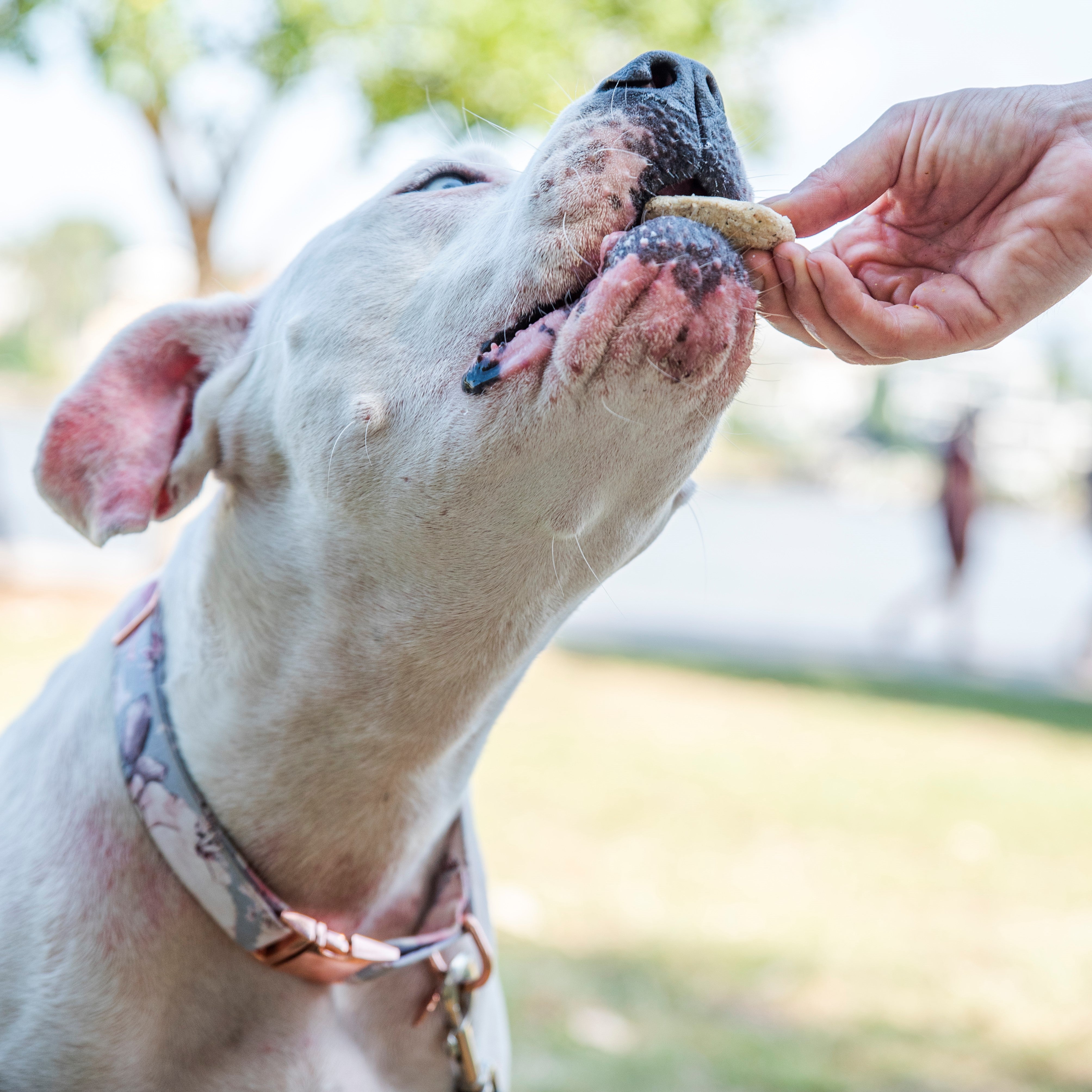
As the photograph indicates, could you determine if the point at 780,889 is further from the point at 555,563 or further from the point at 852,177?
the point at 852,177

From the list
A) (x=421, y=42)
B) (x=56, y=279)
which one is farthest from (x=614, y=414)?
(x=56, y=279)

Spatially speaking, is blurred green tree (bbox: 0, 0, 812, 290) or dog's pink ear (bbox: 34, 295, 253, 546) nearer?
dog's pink ear (bbox: 34, 295, 253, 546)

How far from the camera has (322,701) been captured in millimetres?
2066

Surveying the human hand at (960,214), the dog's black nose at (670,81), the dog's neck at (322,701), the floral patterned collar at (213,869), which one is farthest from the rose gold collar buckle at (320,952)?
the dog's black nose at (670,81)

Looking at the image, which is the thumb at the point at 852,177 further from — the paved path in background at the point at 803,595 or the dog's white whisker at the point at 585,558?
the dog's white whisker at the point at 585,558

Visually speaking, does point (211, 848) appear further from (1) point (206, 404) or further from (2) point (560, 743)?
(2) point (560, 743)

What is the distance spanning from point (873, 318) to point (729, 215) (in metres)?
0.44

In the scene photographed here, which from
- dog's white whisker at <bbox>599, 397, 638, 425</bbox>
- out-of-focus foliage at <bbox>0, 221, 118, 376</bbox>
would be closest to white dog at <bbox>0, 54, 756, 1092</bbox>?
dog's white whisker at <bbox>599, 397, 638, 425</bbox>

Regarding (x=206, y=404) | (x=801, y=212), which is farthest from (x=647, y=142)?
(x=206, y=404)

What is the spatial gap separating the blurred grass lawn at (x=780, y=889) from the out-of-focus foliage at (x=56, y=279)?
73087 mm

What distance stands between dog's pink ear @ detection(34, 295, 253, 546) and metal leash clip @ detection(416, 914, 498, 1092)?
41.8 inches

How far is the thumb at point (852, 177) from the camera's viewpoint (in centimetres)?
205

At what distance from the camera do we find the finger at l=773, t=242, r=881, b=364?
192 cm

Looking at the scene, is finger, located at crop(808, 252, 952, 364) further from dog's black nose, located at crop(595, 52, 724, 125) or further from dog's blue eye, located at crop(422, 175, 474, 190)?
dog's blue eye, located at crop(422, 175, 474, 190)
